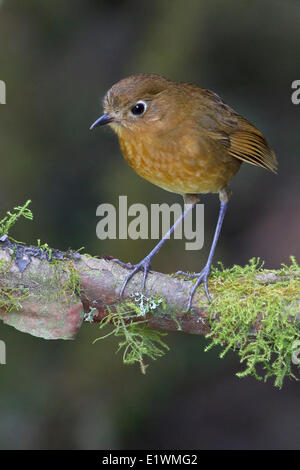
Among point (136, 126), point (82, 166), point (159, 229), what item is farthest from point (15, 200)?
point (136, 126)

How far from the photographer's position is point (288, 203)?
19.5 feet

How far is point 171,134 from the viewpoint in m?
3.54

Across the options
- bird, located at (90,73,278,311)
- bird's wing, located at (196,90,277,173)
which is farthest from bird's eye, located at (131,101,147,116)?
bird's wing, located at (196,90,277,173)

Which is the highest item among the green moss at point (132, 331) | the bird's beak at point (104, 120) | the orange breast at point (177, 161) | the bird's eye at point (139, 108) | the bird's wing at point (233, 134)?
the bird's wing at point (233, 134)

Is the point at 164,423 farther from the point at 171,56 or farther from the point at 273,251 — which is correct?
the point at 171,56

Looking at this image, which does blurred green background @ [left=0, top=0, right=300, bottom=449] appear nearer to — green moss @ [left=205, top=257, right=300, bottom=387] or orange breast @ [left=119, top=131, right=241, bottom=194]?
orange breast @ [left=119, top=131, right=241, bottom=194]

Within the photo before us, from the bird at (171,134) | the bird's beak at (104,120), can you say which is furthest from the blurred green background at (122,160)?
the bird's beak at (104,120)

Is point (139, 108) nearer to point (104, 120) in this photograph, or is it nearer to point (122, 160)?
point (104, 120)

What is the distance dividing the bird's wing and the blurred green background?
157 cm

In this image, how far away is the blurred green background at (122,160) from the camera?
17.0 ft

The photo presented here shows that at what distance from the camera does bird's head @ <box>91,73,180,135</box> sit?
338cm

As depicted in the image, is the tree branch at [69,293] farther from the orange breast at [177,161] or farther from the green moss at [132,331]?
the orange breast at [177,161]

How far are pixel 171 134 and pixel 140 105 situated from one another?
0.22 meters

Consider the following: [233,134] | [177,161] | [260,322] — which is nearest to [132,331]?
[260,322]
